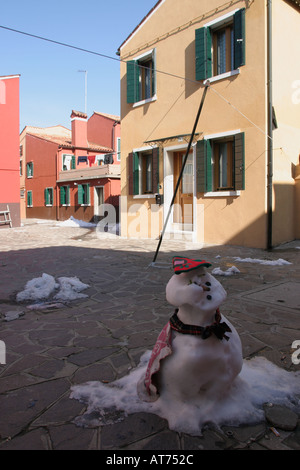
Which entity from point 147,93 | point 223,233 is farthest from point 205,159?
point 147,93

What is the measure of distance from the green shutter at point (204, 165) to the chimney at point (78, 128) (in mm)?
15437

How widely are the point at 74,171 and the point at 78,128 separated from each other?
3.61 meters

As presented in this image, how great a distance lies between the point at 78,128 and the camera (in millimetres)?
23297

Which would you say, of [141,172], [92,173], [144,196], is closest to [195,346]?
[144,196]

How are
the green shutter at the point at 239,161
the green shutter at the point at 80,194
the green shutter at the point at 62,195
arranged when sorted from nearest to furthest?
the green shutter at the point at 239,161, the green shutter at the point at 80,194, the green shutter at the point at 62,195

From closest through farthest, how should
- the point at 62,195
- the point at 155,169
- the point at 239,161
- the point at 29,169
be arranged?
1. the point at 239,161
2. the point at 155,169
3. the point at 62,195
4. the point at 29,169

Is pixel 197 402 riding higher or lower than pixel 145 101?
lower

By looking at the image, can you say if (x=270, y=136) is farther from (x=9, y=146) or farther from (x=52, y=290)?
(x=9, y=146)

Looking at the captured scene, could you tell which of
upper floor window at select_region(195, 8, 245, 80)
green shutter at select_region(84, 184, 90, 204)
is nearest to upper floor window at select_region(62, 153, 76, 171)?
green shutter at select_region(84, 184, 90, 204)

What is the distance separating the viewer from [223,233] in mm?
9477

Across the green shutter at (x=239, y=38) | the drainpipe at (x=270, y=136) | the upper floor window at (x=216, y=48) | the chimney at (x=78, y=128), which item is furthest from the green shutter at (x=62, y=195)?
the drainpipe at (x=270, y=136)

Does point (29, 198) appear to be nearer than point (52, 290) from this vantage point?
No

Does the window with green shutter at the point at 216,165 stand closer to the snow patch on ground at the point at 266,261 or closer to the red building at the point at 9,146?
the snow patch on ground at the point at 266,261

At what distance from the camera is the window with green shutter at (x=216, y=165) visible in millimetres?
9422
